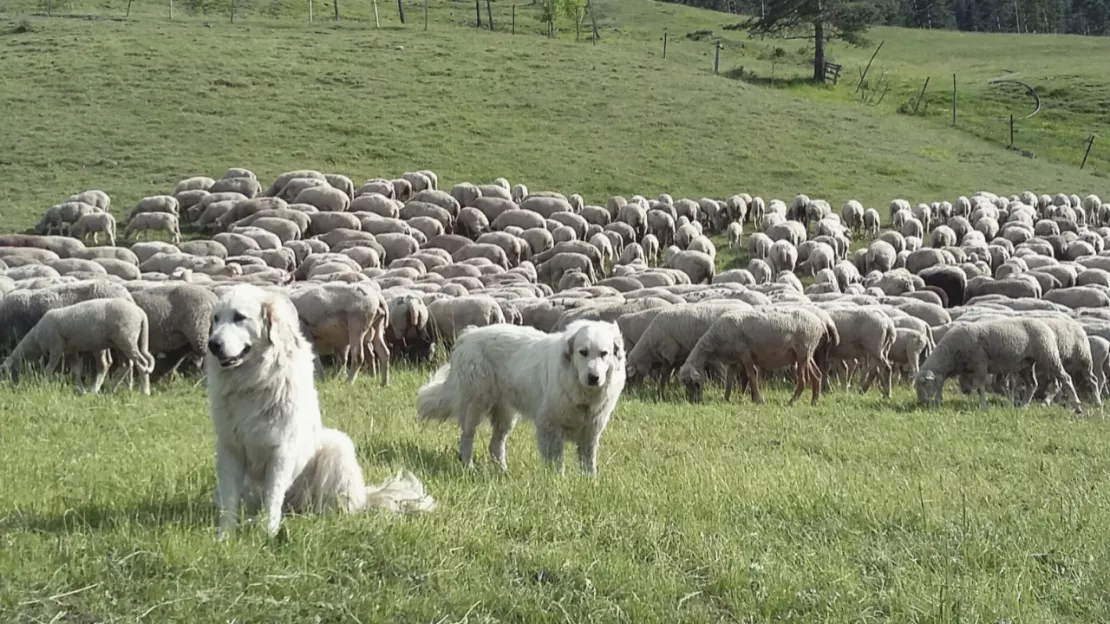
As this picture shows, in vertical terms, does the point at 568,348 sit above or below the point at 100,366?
above

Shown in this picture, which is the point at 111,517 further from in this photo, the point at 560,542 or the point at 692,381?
the point at 692,381

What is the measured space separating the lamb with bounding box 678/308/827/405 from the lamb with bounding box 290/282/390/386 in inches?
155

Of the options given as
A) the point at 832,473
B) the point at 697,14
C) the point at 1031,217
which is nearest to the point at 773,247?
the point at 1031,217

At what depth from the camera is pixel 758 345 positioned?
1324 centimetres

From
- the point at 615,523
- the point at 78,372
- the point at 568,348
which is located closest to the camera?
the point at 615,523

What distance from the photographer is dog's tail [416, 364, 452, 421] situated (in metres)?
8.55

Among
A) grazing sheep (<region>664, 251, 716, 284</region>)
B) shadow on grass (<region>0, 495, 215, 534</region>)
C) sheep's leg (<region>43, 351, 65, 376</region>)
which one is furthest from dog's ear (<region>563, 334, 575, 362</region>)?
grazing sheep (<region>664, 251, 716, 284</region>)

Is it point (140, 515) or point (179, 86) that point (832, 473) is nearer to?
point (140, 515)

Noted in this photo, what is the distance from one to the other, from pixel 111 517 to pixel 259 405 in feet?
3.27

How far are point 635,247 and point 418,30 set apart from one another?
3418cm

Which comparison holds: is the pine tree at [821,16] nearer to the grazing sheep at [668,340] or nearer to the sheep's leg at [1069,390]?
the sheep's leg at [1069,390]

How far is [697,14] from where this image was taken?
9025cm

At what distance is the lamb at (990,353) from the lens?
529 inches

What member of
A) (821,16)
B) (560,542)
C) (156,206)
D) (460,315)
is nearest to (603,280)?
(460,315)
